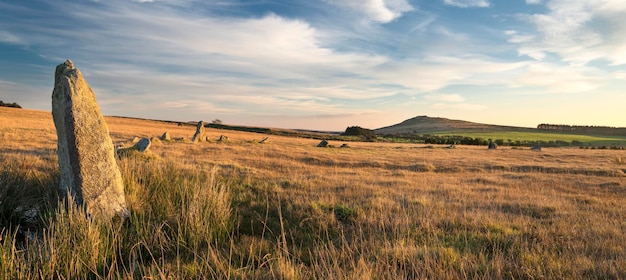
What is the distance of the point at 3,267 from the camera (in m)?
4.41

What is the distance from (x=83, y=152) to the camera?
22.7 feet

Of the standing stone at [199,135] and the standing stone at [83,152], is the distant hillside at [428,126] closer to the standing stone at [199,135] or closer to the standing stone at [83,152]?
the standing stone at [199,135]

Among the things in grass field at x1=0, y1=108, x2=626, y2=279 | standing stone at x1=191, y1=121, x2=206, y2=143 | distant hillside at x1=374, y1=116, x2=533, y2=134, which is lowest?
grass field at x1=0, y1=108, x2=626, y2=279

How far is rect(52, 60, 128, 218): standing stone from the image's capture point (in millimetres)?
6816

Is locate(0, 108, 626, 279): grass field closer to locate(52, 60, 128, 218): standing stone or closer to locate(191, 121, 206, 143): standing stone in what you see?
locate(52, 60, 128, 218): standing stone

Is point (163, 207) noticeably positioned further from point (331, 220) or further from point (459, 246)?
point (459, 246)

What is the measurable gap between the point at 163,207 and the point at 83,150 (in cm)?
185

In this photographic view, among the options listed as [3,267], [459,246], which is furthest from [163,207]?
[459,246]

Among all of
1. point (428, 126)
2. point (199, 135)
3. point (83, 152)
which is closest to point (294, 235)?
point (83, 152)

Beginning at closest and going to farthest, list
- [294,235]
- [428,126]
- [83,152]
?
[83,152] < [294,235] < [428,126]

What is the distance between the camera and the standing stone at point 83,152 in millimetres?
6816

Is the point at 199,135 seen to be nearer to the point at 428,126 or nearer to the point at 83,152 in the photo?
the point at 83,152

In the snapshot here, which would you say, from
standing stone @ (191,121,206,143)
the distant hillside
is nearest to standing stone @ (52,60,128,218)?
standing stone @ (191,121,206,143)

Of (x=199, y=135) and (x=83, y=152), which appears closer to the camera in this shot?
(x=83, y=152)
